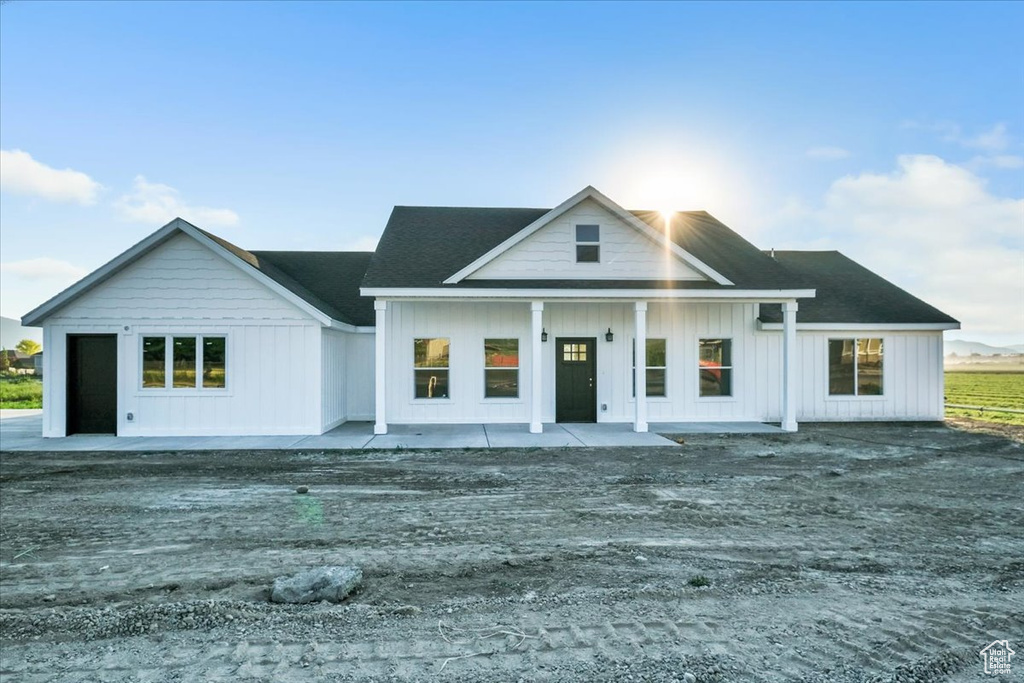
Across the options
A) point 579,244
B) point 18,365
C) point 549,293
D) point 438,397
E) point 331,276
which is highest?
point 579,244

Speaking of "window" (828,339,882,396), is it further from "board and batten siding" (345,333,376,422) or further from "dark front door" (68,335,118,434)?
"dark front door" (68,335,118,434)

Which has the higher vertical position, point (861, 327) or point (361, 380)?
point (861, 327)

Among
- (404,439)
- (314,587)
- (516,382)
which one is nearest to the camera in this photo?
(314,587)

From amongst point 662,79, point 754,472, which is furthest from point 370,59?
point 754,472

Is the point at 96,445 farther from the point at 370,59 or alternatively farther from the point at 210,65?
the point at 370,59

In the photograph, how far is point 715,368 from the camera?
51.5ft

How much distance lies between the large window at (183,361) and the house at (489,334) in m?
0.05

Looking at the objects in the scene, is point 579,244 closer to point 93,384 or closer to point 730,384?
point 730,384

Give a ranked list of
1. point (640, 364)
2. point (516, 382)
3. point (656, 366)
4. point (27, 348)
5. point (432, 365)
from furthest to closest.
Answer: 1. point (27, 348)
2. point (656, 366)
3. point (516, 382)
4. point (432, 365)
5. point (640, 364)

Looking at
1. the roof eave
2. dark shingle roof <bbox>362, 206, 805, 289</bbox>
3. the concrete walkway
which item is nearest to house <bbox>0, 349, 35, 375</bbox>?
the concrete walkway

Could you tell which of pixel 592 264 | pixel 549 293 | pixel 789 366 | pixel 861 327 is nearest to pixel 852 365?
pixel 861 327

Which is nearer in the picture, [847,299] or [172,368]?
[172,368]

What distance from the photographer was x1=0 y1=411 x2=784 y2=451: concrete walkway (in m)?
11.7

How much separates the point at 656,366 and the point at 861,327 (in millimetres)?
5802
